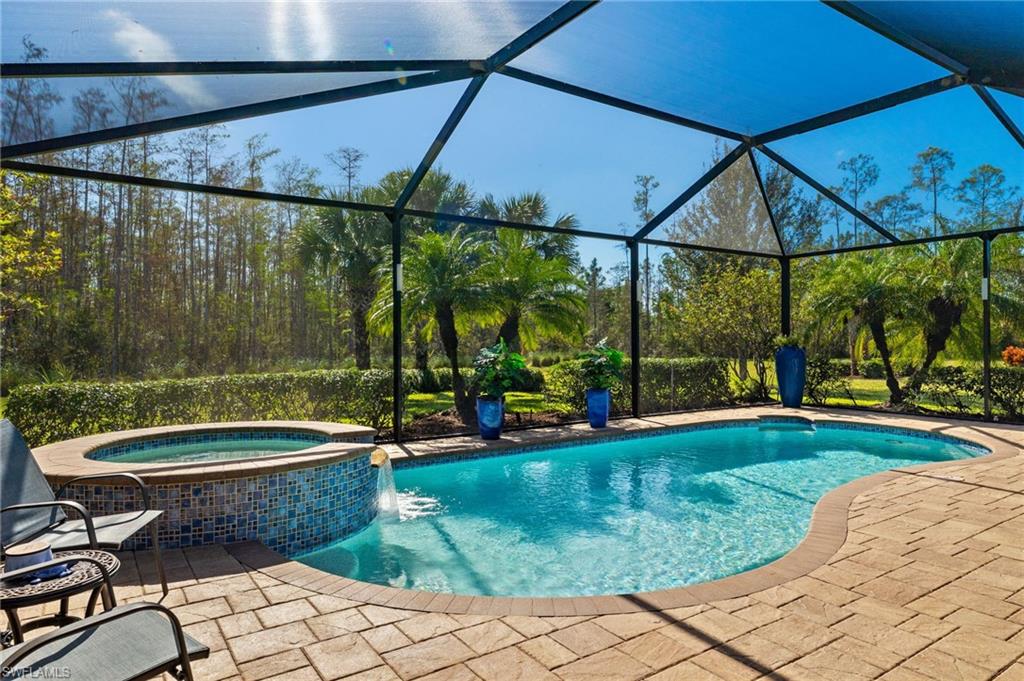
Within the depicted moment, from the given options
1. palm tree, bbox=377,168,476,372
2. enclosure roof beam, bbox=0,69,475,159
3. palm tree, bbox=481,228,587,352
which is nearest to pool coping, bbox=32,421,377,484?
enclosure roof beam, bbox=0,69,475,159

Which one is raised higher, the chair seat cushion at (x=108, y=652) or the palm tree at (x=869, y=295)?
the palm tree at (x=869, y=295)

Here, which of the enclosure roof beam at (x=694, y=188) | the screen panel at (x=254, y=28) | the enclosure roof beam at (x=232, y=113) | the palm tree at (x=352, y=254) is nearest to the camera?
the screen panel at (x=254, y=28)

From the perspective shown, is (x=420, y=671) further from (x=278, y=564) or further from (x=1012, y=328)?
(x=1012, y=328)

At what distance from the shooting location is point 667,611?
3.18 meters

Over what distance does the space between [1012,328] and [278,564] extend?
1736cm

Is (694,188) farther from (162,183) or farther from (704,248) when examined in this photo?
(162,183)

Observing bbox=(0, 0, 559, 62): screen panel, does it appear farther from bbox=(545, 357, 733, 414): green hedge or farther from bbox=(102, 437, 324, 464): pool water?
bbox=(545, 357, 733, 414): green hedge

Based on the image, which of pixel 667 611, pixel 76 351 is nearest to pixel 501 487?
pixel 667 611

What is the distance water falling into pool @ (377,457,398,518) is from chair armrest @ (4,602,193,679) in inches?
163

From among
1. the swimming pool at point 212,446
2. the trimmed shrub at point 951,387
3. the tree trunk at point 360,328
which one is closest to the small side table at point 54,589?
the swimming pool at point 212,446

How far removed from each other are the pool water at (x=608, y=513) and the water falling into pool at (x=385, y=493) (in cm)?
11

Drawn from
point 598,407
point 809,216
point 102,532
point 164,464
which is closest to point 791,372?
point 809,216

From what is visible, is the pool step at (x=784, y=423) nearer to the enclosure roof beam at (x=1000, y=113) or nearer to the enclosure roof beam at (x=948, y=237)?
the enclosure roof beam at (x=948, y=237)

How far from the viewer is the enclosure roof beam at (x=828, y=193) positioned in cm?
999
